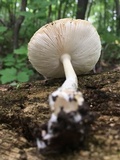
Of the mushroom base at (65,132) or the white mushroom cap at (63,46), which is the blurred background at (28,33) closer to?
the white mushroom cap at (63,46)

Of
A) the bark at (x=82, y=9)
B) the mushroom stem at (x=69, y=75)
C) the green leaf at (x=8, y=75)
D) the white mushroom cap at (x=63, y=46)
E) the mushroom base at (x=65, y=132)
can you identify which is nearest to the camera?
the mushroom base at (x=65, y=132)

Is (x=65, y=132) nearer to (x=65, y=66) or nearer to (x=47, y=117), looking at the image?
(x=47, y=117)

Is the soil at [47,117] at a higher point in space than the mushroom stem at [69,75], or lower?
lower

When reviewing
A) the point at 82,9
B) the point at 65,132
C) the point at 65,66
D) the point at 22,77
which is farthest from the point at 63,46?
the point at 82,9

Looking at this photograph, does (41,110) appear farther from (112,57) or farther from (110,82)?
(112,57)

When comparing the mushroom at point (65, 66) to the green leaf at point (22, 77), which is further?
the green leaf at point (22, 77)

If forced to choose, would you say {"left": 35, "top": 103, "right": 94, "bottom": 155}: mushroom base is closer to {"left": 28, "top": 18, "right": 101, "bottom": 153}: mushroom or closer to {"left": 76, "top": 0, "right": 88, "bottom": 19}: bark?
{"left": 28, "top": 18, "right": 101, "bottom": 153}: mushroom

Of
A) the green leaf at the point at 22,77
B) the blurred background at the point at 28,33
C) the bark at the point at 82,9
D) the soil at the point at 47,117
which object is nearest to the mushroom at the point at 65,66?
the soil at the point at 47,117
